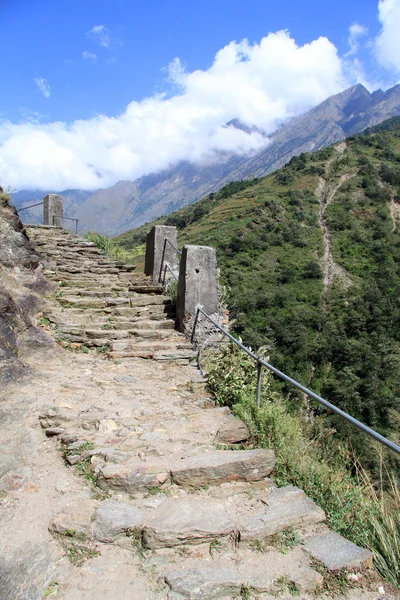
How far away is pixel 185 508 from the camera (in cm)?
248

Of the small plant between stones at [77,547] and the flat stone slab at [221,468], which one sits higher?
the flat stone slab at [221,468]

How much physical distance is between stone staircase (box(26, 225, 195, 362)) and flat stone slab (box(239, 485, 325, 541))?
10.7ft

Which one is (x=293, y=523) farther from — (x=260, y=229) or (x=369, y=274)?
(x=260, y=229)

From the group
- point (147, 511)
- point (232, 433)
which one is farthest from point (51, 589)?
point (232, 433)

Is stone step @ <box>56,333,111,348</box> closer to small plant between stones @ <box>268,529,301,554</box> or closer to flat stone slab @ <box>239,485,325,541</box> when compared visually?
flat stone slab @ <box>239,485,325,541</box>

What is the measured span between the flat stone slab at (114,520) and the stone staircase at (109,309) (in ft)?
10.8

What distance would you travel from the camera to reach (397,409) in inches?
980

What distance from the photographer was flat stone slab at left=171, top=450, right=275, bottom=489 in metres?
2.77

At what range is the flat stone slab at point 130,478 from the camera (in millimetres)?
2666

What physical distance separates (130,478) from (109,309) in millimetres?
4689

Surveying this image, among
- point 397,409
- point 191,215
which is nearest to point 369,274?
point 397,409

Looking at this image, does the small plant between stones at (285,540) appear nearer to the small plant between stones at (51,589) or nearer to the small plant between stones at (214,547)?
the small plant between stones at (214,547)

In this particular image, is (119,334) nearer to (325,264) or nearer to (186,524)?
(186,524)

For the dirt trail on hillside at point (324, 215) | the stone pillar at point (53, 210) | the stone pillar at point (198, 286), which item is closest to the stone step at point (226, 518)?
the stone pillar at point (198, 286)
